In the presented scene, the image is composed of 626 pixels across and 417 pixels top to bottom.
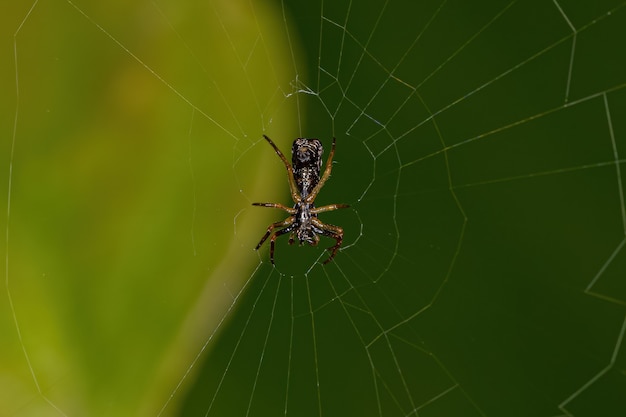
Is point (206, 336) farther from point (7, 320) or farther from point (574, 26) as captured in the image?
point (574, 26)

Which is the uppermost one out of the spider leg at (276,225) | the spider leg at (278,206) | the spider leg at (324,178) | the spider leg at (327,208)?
the spider leg at (324,178)

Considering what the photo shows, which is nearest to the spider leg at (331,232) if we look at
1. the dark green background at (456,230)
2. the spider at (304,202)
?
the spider at (304,202)

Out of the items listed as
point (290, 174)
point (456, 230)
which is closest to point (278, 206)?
point (290, 174)

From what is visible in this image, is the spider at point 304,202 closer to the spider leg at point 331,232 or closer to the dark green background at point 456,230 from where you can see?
the spider leg at point 331,232

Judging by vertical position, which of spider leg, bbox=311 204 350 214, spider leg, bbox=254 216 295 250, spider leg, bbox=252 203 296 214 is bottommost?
spider leg, bbox=254 216 295 250

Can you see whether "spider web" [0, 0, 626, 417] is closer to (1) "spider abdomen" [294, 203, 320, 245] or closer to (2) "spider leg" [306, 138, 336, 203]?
(2) "spider leg" [306, 138, 336, 203]

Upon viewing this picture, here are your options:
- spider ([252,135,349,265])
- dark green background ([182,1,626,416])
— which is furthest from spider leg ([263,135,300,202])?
dark green background ([182,1,626,416])
